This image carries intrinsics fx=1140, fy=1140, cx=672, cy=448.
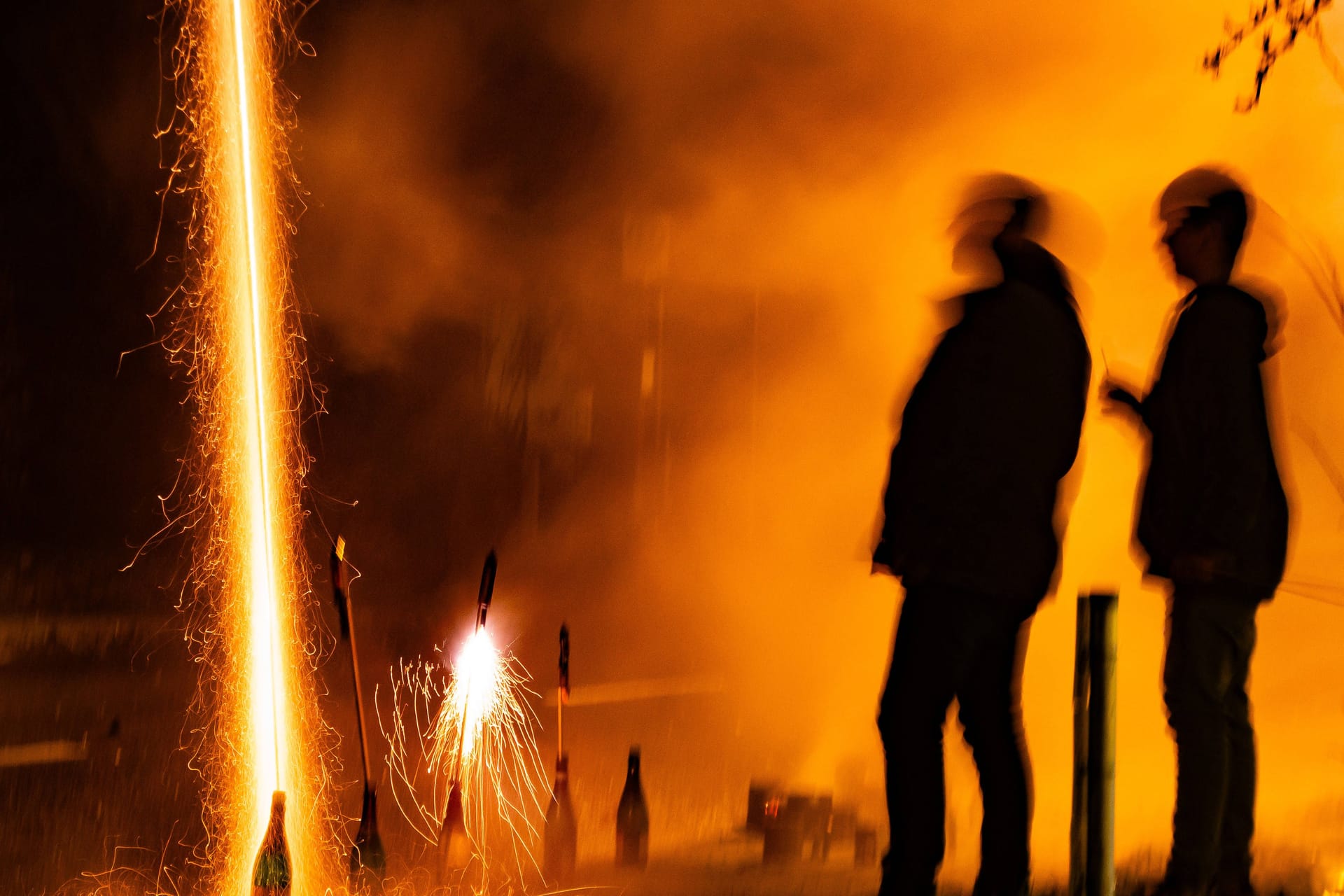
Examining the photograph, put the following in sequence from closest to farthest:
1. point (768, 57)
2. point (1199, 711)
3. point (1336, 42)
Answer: point (1199, 711), point (1336, 42), point (768, 57)

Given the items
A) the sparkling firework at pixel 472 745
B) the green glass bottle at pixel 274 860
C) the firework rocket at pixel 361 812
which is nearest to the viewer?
the green glass bottle at pixel 274 860

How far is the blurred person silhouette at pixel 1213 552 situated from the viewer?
6.45ft

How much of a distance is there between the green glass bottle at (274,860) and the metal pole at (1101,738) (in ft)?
5.21

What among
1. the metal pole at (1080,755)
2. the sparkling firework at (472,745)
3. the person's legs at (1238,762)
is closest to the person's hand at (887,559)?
the metal pole at (1080,755)

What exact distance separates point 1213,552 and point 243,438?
7.21ft

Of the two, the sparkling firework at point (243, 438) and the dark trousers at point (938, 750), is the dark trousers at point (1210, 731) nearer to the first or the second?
the dark trousers at point (938, 750)

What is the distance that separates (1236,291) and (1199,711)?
2.42ft

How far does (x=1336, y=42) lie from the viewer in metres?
2.50

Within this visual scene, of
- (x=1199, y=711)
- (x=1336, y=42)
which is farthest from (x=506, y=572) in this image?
(x=1336, y=42)

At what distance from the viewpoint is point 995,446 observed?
1.92 metres

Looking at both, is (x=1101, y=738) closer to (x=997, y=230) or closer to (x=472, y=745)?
(x=997, y=230)

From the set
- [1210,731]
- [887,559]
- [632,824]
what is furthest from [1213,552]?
[632,824]

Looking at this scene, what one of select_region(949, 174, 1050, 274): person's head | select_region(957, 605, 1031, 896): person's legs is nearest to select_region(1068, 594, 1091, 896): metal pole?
select_region(957, 605, 1031, 896): person's legs

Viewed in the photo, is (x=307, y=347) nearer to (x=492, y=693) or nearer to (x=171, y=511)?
(x=171, y=511)
